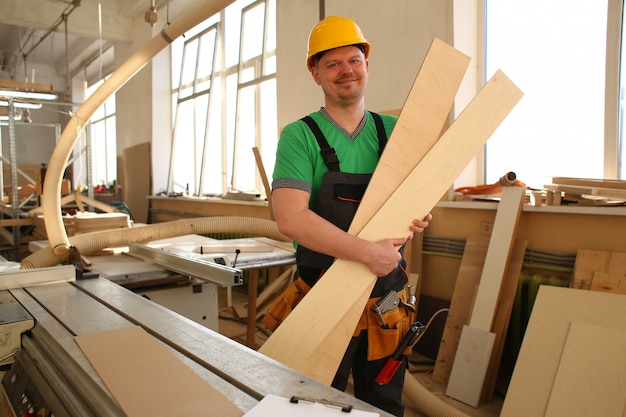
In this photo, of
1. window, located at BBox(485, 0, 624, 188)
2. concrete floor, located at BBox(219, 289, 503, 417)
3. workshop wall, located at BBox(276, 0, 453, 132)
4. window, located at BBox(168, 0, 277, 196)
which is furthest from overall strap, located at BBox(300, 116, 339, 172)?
window, located at BBox(168, 0, 277, 196)

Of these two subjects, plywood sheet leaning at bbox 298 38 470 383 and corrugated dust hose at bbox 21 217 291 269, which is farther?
corrugated dust hose at bbox 21 217 291 269

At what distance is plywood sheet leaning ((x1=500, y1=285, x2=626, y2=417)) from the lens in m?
2.01

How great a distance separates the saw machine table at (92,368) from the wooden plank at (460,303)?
2060 millimetres

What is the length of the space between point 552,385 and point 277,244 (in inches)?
72.1

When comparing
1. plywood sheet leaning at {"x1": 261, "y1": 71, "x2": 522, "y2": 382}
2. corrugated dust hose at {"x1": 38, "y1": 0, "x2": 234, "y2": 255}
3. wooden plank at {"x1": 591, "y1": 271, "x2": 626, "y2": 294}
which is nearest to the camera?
plywood sheet leaning at {"x1": 261, "y1": 71, "x2": 522, "y2": 382}

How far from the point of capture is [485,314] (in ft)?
8.75

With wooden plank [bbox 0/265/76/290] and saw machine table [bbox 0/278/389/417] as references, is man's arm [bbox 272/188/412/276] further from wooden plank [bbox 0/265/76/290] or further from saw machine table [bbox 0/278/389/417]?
wooden plank [bbox 0/265/76/290]

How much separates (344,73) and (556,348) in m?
1.74

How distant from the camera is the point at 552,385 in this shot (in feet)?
6.91

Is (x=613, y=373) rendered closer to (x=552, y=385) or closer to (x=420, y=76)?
(x=552, y=385)

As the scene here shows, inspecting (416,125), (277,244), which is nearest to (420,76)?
(416,125)

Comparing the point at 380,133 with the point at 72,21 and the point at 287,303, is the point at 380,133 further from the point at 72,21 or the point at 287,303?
the point at 72,21

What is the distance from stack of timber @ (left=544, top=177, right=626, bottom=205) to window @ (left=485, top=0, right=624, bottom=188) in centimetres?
29

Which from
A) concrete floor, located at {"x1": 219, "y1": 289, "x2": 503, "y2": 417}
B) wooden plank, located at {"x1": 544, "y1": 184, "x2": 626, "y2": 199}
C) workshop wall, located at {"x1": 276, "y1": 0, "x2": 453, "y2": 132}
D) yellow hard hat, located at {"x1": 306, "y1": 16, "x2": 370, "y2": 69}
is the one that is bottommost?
concrete floor, located at {"x1": 219, "y1": 289, "x2": 503, "y2": 417}
